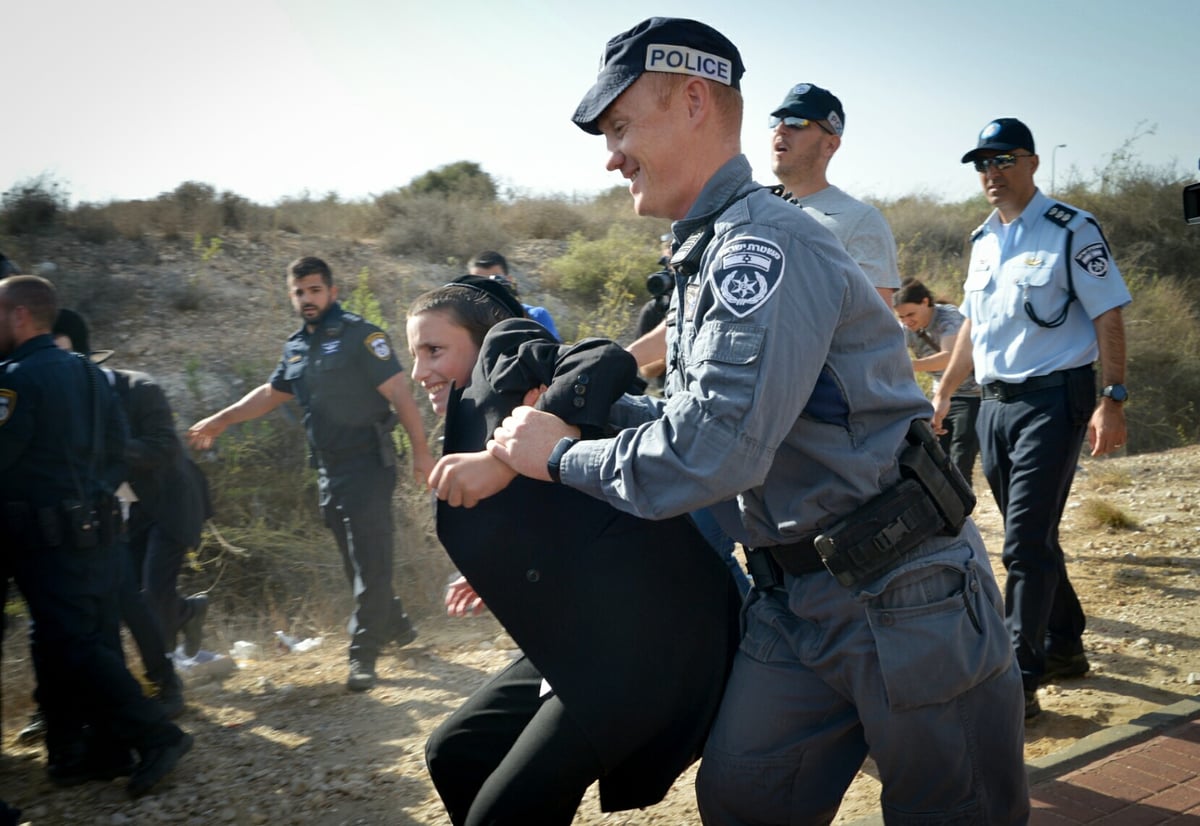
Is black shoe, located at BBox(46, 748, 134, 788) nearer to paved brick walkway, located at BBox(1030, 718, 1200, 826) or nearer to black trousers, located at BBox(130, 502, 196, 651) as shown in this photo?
black trousers, located at BBox(130, 502, 196, 651)

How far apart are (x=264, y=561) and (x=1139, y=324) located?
13652mm

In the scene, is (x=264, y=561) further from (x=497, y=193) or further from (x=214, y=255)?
(x=497, y=193)

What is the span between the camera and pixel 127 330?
429 inches

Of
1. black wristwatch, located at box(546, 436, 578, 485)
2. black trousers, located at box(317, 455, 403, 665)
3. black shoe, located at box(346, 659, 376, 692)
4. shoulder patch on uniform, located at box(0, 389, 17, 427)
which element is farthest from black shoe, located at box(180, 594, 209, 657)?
black wristwatch, located at box(546, 436, 578, 485)

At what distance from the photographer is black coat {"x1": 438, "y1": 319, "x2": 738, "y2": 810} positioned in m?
2.05

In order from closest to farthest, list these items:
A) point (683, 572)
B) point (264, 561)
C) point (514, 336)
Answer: point (683, 572) < point (514, 336) < point (264, 561)

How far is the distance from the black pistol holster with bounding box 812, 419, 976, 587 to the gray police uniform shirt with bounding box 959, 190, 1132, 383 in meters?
2.34

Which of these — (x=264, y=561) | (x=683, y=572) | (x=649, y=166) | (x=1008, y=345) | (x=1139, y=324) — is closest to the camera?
(x=649, y=166)

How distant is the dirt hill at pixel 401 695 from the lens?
4.11 m

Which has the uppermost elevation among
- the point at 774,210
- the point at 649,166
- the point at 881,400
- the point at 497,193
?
the point at 497,193

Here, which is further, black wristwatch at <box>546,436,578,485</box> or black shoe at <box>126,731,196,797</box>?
black shoe at <box>126,731,196,797</box>

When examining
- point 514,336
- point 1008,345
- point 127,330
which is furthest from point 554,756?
point 127,330

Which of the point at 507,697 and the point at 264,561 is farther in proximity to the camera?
the point at 264,561

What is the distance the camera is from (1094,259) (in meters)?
4.05
